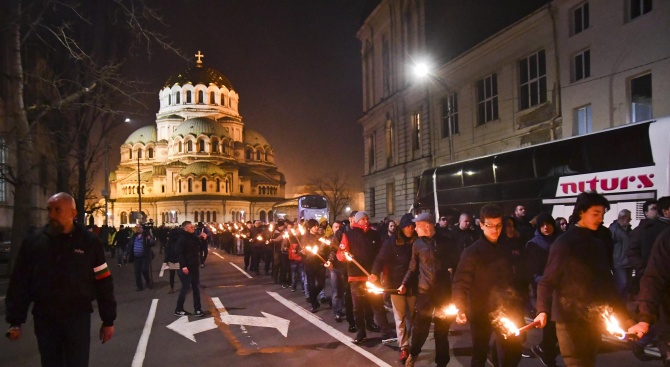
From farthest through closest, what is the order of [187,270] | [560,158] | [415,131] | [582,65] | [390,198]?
1. [390,198]
2. [415,131]
3. [582,65]
4. [560,158]
5. [187,270]

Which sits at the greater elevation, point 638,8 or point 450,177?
point 638,8

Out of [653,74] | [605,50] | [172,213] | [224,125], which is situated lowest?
[172,213]

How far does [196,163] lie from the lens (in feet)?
350

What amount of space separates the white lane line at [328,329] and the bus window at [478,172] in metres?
8.63

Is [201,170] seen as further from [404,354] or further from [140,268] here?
[404,354]

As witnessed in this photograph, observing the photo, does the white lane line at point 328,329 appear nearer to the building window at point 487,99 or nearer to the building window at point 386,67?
the building window at point 487,99

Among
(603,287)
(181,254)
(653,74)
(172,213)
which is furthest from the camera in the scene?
(172,213)

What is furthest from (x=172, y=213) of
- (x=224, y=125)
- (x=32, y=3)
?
(x=32, y=3)

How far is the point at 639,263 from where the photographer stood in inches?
351

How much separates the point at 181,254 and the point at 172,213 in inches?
3773

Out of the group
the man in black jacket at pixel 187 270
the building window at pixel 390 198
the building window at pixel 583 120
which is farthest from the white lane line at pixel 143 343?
the building window at pixel 390 198

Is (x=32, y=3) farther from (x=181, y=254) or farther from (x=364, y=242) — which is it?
(x=364, y=242)

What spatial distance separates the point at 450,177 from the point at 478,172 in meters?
2.21

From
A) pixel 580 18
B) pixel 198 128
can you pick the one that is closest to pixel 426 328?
pixel 580 18
